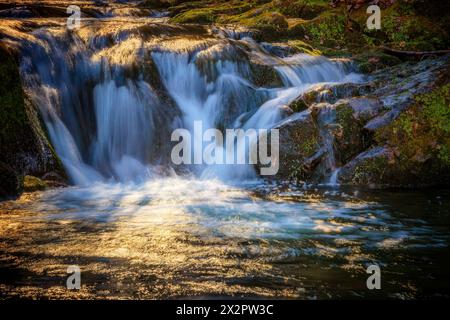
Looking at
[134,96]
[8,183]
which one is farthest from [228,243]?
[134,96]

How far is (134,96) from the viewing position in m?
10.2

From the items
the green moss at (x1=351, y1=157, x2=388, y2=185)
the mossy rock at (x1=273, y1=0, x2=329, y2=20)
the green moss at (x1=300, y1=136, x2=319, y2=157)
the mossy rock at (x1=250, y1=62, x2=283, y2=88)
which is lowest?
the green moss at (x1=351, y1=157, x2=388, y2=185)

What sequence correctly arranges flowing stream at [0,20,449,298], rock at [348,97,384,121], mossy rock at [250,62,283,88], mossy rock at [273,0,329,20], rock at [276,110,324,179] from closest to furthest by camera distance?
flowing stream at [0,20,449,298], rock at [276,110,324,179], rock at [348,97,384,121], mossy rock at [250,62,283,88], mossy rock at [273,0,329,20]

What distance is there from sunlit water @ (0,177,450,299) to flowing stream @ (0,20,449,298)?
21 mm

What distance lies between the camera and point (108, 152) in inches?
378

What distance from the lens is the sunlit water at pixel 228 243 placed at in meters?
3.73

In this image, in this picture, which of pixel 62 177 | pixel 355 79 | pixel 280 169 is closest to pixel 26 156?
pixel 62 177

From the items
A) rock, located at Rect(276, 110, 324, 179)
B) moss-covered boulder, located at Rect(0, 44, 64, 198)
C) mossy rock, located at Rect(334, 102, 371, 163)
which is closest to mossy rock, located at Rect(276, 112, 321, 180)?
rock, located at Rect(276, 110, 324, 179)

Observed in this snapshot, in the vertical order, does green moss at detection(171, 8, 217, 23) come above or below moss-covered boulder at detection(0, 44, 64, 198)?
above

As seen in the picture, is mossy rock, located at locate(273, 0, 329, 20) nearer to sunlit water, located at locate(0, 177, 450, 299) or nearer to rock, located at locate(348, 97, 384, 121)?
rock, located at locate(348, 97, 384, 121)

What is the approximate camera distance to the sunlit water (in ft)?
12.2

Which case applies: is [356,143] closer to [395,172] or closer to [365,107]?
[365,107]

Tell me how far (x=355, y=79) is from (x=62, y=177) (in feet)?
26.2

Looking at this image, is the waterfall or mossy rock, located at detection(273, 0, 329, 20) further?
mossy rock, located at detection(273, 0, 329, 20)
